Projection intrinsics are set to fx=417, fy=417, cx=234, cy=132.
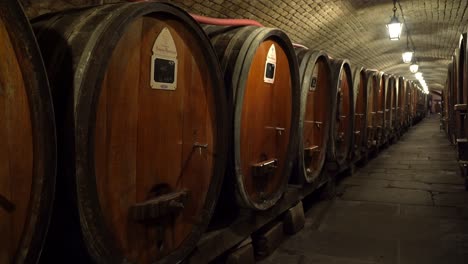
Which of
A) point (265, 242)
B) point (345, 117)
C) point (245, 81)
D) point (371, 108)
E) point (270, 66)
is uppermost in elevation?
point (270, 66)

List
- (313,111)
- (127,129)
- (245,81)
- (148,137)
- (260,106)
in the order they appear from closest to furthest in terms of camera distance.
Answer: (127,129), (148,137), (245,81), (260,106), (313,111)

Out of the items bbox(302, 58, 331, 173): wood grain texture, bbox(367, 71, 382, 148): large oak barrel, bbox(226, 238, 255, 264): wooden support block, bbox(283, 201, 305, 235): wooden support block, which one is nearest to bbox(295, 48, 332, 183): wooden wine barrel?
bbox(302, 58, 331, 173): wood grain texture

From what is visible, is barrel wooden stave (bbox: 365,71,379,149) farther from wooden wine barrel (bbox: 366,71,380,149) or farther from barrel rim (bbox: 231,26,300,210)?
barrel rim (bbox: 231,26,300,210)

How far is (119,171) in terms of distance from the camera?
167 centimetres

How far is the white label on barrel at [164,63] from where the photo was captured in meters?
1.81

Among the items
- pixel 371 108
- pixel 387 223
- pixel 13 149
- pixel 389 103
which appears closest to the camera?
pixel 13 149

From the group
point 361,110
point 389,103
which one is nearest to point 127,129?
point 361,110

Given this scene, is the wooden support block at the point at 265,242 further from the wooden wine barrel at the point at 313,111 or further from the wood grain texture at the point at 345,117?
the wood grain texture at the point at 345,117

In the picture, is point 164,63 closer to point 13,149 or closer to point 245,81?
point 245,81

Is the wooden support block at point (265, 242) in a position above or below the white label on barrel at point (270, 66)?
below

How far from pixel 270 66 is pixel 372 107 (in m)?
4.68

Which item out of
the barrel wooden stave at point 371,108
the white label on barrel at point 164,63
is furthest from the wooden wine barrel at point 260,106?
the barrel wooden stave at point 371,108

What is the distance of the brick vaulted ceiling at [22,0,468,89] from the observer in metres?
5.99

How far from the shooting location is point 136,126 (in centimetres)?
174
